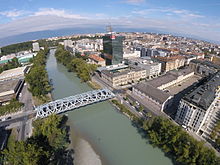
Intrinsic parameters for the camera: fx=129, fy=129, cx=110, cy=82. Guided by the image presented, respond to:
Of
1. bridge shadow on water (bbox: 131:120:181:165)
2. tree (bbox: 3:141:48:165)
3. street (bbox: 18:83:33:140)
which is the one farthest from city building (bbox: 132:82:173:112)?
street (bbox: 18:83:33:140)

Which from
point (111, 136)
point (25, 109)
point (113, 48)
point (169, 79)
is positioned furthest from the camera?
point (113, 48)

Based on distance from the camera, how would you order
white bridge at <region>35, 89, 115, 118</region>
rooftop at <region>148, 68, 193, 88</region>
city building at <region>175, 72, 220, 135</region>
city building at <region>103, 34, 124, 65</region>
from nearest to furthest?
city building at <region>175, 72, 220, 135</region>, white bridge at <region>35, 89, 115, 118</region>, rooftop at <region>148, 68, 193, 88</region>, city building at <region>103, 34, 124, 65</region>

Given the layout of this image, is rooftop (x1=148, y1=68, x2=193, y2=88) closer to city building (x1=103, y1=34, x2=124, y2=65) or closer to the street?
city building (x1=103, y1=34, x2=124, y2=65)

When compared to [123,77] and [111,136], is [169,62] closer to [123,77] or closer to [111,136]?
[123,77]

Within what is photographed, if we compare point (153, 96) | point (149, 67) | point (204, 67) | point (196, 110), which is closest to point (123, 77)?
point (149, 67)

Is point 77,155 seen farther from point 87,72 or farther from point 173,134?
point 87,72

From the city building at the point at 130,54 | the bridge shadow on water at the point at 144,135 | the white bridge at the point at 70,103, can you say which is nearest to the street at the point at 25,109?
Answer: the white bridge at the point at 70,103
